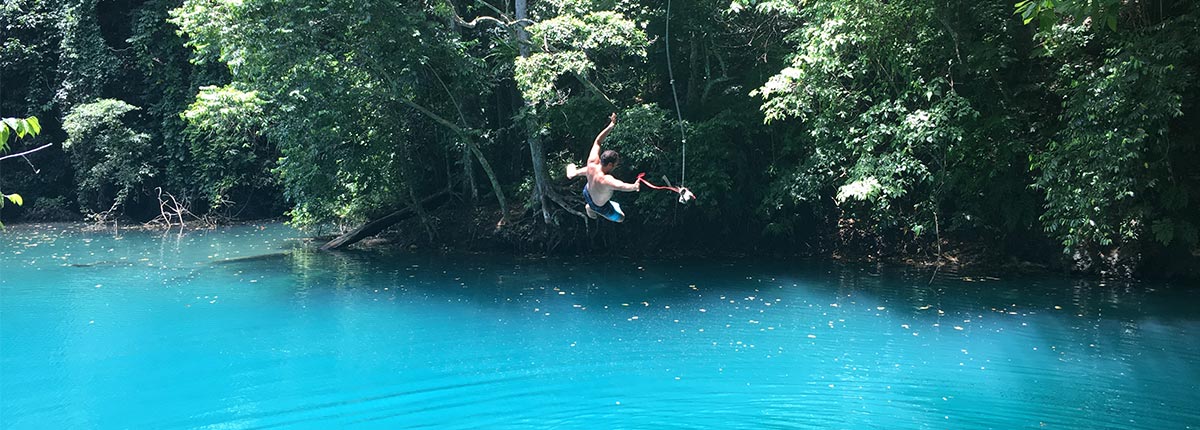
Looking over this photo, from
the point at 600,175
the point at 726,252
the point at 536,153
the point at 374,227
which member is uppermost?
the point at 536,153

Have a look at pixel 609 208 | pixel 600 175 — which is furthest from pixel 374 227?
pixel 600 175

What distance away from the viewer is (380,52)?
14922mm

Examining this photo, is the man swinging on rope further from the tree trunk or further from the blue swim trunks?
Answer: the tree trunk

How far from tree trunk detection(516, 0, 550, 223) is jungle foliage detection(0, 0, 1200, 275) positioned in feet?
0.19

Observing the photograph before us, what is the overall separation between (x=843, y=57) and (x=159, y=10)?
59.7ft

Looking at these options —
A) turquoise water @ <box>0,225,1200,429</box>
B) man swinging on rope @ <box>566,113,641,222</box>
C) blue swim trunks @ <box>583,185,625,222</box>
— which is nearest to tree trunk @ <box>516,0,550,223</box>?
turquoise water @ <box>0,225,1200,429</box>

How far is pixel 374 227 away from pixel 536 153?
14.9 ft

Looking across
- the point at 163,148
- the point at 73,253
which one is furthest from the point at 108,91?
the point at 73,253

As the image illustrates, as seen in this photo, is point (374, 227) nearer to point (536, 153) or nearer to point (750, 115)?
point (536, 153)

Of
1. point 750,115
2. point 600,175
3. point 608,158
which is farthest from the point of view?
point 750,115

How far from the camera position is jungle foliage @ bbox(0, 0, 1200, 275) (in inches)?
437

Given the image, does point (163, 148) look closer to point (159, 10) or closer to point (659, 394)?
point (159, 10)

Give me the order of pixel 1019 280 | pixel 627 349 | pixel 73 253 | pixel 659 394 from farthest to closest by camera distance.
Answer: pixel 73 253
pixel 1019 280
pixel 627 349
pixel 659 394

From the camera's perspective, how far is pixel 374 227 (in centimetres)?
1844
